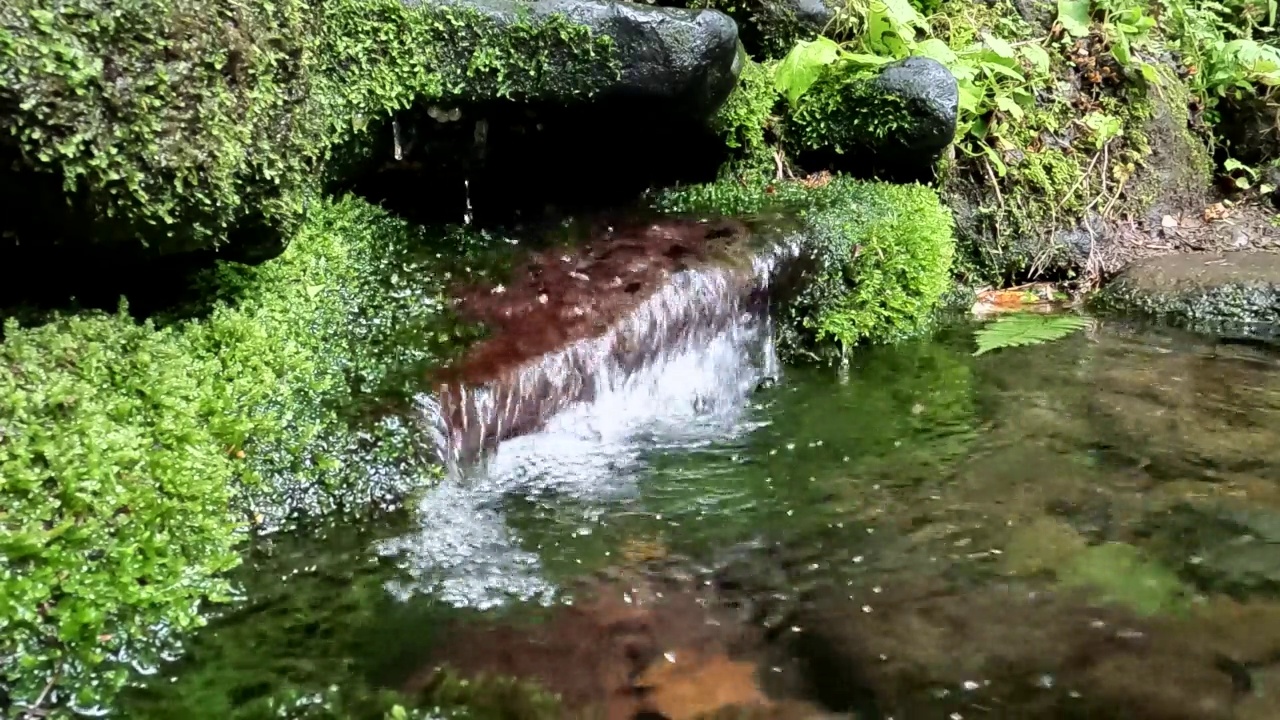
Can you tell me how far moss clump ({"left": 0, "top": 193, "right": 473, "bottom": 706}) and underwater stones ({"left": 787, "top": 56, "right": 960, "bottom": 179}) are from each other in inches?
124

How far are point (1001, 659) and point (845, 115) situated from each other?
162 inches

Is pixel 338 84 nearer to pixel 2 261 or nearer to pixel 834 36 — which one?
pixel 2 261

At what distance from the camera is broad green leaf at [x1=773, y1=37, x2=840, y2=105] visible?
5.14 meters

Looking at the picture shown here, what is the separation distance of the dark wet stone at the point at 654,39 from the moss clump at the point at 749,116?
2.96ft

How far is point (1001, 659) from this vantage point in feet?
6.53

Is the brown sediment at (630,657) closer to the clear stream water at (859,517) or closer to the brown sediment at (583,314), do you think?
the clear stream water at (859,517)

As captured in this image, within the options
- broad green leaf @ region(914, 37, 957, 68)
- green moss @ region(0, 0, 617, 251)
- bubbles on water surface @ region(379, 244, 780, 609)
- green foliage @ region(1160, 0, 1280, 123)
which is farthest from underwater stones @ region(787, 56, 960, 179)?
green foliage @ region(1160, 0, 1280, 123)

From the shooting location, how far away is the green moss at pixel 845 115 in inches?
208

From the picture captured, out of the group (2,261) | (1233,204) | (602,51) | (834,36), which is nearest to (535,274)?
(602,51)

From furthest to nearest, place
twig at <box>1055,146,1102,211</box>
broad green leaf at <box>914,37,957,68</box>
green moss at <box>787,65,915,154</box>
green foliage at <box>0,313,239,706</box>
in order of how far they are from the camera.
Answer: twig at <box>1055,146,1102,211</box> → broad green leaf at <box>914,37,957,68</box> → green moss at <box>787,65,915,154</box> → green foliage at <box>0,313,239,706</box>

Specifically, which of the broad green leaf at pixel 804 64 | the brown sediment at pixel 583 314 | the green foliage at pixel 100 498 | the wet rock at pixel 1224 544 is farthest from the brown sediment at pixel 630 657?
the broad green leaf at pixel 804 64

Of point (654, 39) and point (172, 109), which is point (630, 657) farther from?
point (654, 39)

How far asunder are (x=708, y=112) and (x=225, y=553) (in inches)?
131

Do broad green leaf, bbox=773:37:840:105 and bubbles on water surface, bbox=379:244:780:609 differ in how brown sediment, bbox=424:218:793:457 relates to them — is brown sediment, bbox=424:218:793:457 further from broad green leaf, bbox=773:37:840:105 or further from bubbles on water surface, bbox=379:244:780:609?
broad green leaf, bbox=773:37:840:105
